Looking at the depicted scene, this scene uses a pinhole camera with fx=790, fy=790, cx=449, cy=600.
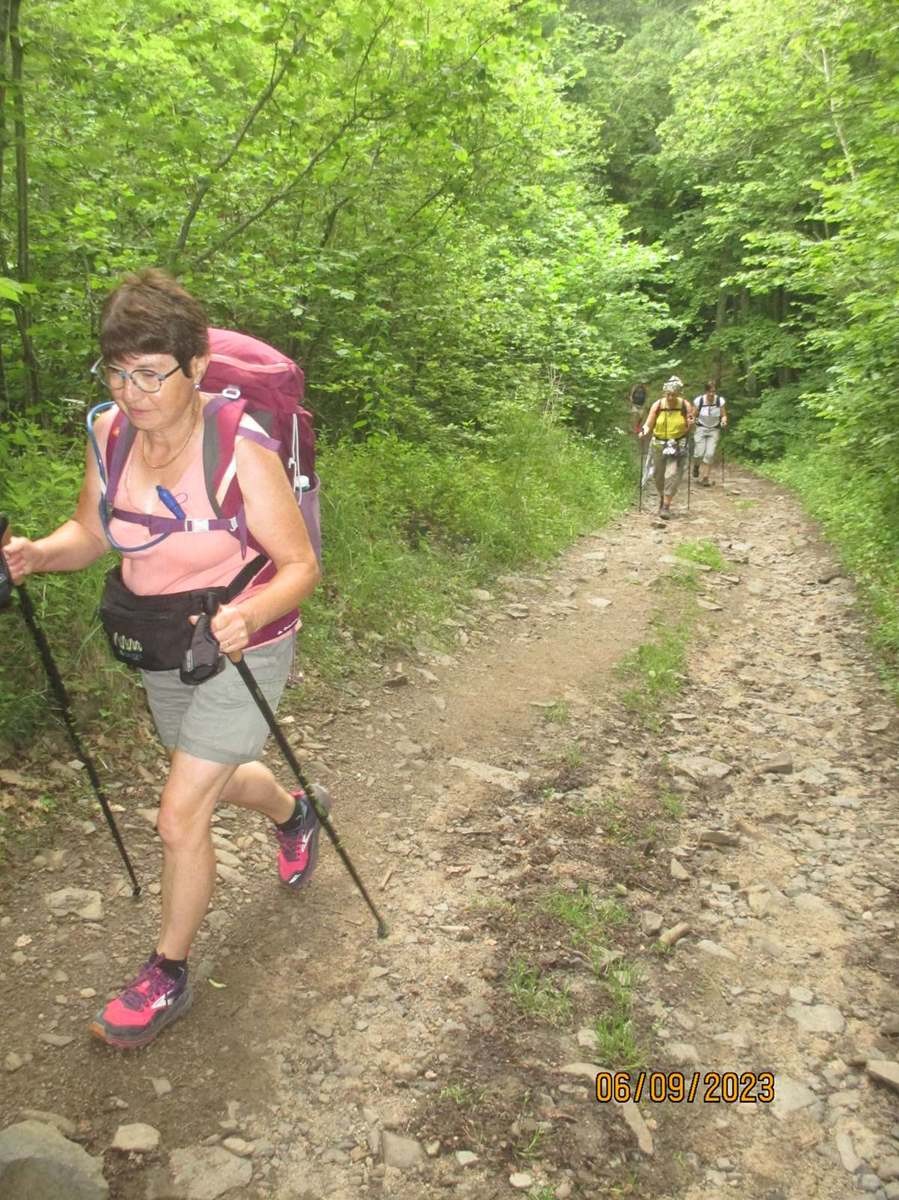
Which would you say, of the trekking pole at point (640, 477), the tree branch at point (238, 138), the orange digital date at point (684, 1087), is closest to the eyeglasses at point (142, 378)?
the orange digital date at point (684, 1087)

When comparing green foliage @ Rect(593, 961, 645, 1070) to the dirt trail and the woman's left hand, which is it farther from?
the woman's left hand

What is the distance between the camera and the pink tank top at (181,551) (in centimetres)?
254

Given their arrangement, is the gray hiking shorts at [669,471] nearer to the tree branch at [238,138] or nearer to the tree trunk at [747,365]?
the tree branch at [238,138]

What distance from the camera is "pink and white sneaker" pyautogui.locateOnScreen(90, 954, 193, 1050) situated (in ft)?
9.04

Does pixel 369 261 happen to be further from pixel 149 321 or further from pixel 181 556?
pixel 181 556

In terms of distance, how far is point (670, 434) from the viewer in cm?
1412

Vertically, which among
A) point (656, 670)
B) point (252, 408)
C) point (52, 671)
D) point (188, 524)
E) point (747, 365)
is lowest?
point (656, 670)

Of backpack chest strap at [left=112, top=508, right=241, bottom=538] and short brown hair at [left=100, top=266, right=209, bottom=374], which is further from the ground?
short brown hair at [left=100, top=266, right=209, bottom=374]

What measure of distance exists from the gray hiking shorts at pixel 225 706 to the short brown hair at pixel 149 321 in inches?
40.8

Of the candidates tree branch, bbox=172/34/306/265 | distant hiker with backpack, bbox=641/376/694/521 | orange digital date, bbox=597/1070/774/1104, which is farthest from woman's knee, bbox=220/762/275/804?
distant hiker with backpack, bbox=641/376/694/521

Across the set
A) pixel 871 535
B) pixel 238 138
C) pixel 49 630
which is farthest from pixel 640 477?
pixel 49 630

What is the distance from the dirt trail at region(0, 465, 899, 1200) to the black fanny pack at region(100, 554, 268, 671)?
1415mm

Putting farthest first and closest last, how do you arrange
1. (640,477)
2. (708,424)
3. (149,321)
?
Result: (708,424), (640,477), (149,321)

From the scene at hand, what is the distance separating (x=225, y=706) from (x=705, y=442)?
17547 millimetres
